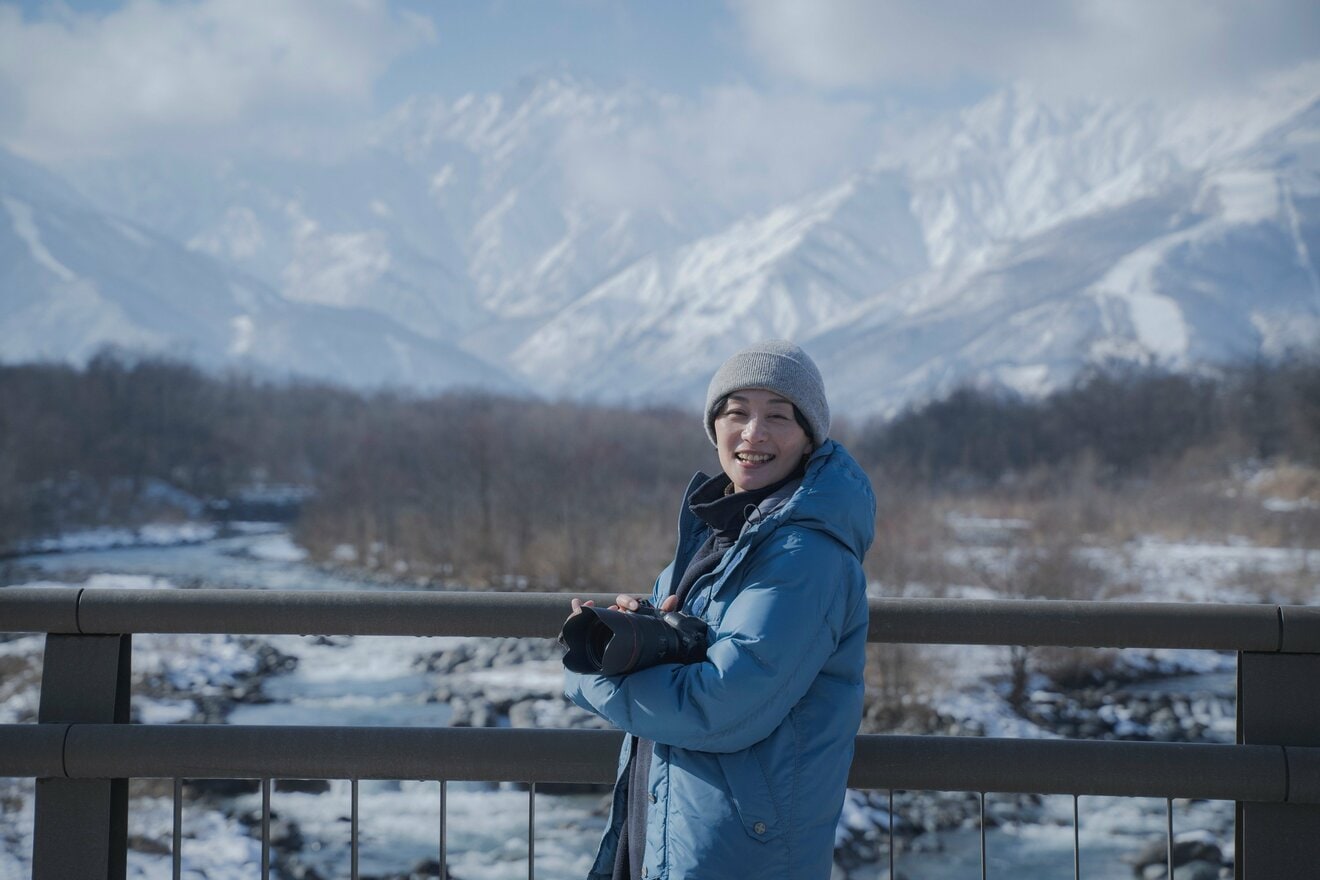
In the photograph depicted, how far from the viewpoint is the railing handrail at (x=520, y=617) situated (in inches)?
112

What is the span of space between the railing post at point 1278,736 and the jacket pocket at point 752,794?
1368 mm

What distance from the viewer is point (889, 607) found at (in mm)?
2910

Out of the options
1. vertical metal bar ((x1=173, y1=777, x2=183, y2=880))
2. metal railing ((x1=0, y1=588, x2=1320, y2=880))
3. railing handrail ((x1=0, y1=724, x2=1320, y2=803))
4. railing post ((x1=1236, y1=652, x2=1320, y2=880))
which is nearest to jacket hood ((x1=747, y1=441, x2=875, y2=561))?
metal railing ((x1=0, y1=588, x2=1320, y2=880))

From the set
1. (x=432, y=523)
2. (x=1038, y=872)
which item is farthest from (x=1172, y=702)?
(x=432, y=523)

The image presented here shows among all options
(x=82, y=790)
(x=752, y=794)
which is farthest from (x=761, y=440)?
(x=82, y=790)

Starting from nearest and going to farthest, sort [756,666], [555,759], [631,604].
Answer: [756,666] < [631,604] < [555,759]

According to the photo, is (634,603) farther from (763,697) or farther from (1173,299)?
(1173,299)

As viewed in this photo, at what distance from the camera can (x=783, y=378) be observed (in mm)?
2348

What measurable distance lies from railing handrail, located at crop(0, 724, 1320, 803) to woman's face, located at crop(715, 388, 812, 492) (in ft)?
2.59

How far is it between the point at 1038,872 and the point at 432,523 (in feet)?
94.5

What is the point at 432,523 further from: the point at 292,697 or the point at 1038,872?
the point at 1038,872

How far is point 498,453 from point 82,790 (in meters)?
46.7

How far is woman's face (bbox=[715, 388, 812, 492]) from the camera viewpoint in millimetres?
2385

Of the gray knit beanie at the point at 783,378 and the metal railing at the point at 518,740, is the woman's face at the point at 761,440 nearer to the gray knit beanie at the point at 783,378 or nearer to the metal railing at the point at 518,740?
the gray knit beanie at the point at 783,378
